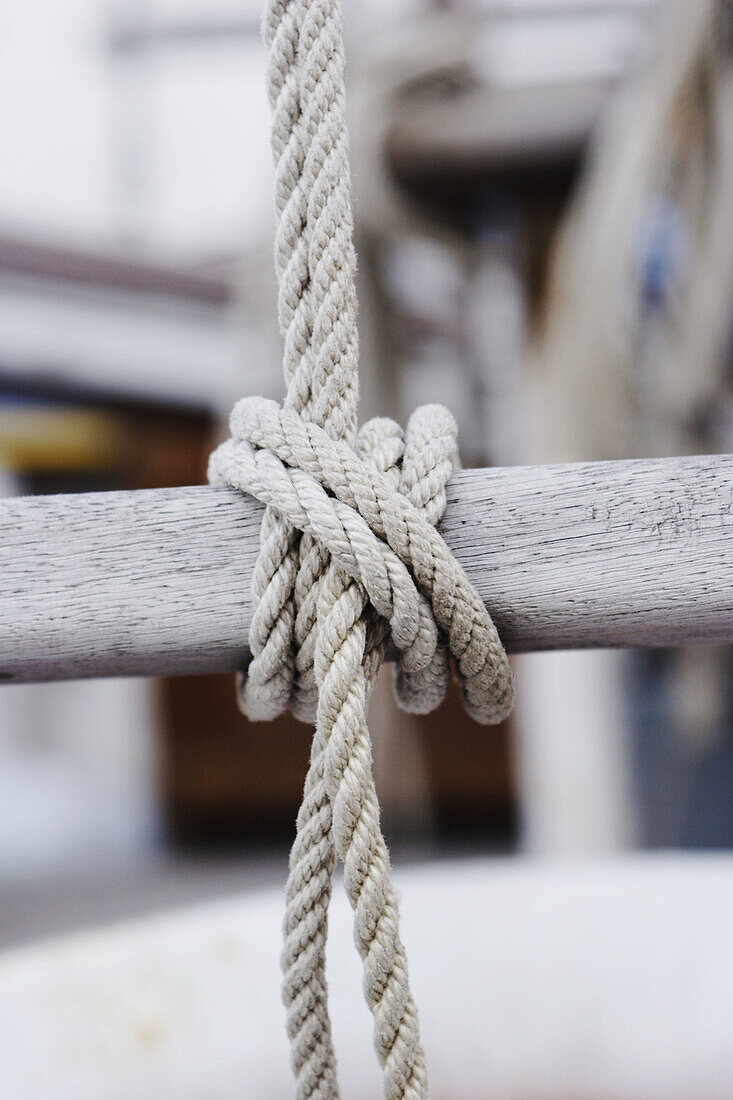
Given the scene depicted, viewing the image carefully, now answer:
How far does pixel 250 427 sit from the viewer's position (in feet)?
1.03

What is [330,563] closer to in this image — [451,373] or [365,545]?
[365,545]

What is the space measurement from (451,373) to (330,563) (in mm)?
2287

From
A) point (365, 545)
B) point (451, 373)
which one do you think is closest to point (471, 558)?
point (365, 545)

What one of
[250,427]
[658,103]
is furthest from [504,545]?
[658,103]

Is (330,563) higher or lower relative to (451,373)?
lower

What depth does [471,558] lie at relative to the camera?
310mm

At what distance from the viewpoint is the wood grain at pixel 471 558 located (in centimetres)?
31

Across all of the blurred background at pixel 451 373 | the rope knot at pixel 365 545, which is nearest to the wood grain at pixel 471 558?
the rope knot at pixel 365 545

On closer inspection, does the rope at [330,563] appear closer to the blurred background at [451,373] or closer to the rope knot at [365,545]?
the rope knot at [365,545]

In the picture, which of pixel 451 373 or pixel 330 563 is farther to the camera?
pixel 451 373

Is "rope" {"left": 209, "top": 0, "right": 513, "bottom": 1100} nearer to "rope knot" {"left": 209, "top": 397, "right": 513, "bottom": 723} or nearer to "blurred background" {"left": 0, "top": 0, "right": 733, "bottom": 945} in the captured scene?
"rope knot" {"left": 209, "top": 397, "right": 513, "bottom": 723}

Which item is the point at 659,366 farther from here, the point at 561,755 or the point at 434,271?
the point at 434,271

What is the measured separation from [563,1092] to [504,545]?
423 mm

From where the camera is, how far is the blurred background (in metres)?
1.04
